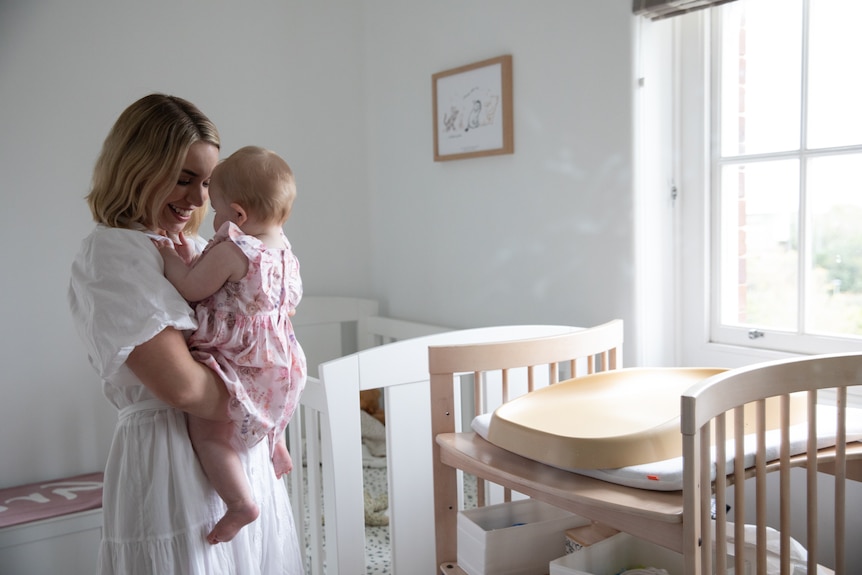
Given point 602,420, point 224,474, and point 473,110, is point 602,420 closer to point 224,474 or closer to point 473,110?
point 224,474

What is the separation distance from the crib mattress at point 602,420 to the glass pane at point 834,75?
68 cm

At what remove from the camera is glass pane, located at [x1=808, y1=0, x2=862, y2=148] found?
5.26 ft

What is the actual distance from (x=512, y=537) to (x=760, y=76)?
1239 mm

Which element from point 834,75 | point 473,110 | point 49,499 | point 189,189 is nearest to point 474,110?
point 473,110

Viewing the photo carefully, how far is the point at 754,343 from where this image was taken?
182cm

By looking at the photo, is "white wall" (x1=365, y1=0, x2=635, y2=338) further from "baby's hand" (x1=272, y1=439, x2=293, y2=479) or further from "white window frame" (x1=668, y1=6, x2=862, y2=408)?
"baby's hand" (x1=272, y1=439, x2=293, y2=479)

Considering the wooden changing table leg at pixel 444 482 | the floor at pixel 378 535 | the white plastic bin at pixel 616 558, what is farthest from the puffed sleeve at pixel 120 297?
the floor at pixel 378 535

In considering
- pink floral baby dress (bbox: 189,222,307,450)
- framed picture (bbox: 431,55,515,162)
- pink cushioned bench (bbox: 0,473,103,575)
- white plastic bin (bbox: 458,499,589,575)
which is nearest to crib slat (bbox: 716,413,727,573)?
white plastic bin (bbox: 458,499,589,575)

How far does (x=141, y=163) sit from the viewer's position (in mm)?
1074

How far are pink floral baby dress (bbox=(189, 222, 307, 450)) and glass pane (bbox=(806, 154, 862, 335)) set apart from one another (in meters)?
1.23

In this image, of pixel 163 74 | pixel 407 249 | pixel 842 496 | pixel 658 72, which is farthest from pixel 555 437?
pixel 163 74

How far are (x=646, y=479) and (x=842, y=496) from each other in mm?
303

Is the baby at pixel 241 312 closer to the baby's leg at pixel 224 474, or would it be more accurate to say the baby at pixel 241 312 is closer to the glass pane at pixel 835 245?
the baby's leg at pixel 224 474

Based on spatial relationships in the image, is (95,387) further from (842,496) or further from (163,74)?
(842,496)
